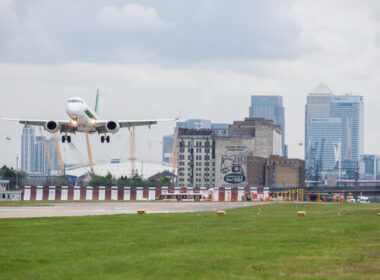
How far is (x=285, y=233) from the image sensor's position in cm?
3544

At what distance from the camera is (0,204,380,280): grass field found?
2250 centimetres

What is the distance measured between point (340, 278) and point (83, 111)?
171ft

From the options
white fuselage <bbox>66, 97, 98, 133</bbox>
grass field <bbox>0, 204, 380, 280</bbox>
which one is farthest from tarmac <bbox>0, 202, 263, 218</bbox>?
grass field <bbox>0, 204, 380, 280</bbox>

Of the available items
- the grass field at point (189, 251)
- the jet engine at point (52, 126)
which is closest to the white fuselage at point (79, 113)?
the jet engine at point (52, 126)

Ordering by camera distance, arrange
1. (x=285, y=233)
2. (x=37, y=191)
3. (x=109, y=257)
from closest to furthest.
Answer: (x=109, y=257) → (x=285, y=233) → (x=37, y=191)

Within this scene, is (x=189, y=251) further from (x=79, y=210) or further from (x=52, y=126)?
(x=52, y=126)

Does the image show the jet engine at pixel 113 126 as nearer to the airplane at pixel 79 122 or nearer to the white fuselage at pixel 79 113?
the airplane at pixel 79 122

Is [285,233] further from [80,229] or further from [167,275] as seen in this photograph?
[167,275]

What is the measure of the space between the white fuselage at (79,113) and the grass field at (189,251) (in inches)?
1196

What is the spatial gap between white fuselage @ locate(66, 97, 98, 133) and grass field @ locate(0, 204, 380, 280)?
3038 centimetres

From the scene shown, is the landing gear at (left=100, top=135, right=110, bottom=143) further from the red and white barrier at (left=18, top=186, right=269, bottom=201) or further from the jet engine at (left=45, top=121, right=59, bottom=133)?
the red and white barrier at (left=18, top=186, right=269, bottom=201)

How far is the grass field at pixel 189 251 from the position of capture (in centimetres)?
2250

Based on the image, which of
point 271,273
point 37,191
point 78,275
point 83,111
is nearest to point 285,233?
point 271,273

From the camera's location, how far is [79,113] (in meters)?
70.6
